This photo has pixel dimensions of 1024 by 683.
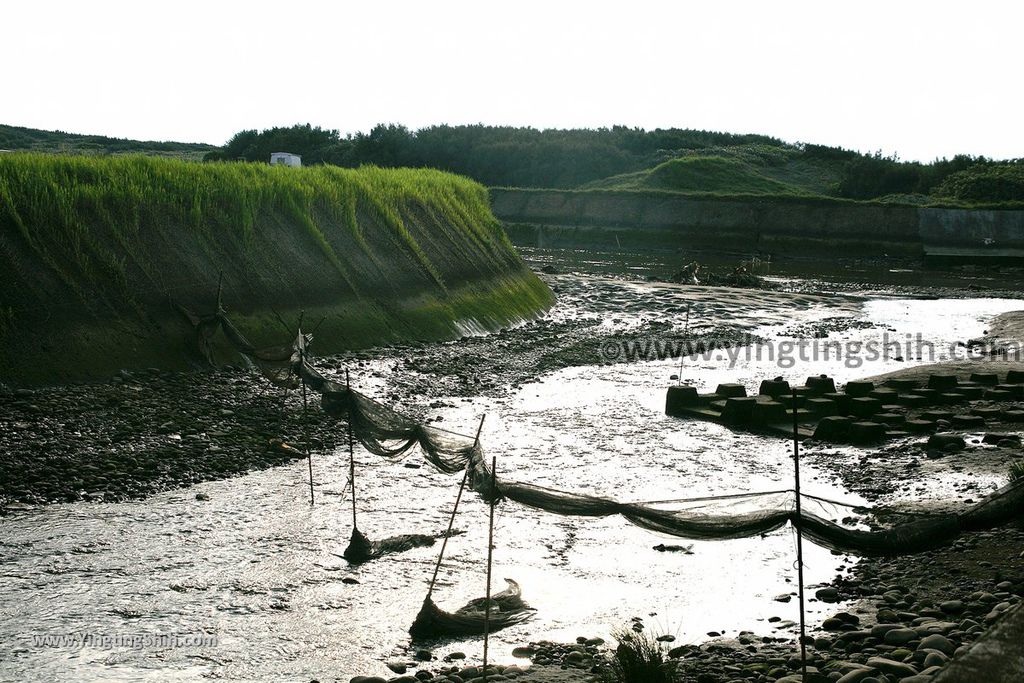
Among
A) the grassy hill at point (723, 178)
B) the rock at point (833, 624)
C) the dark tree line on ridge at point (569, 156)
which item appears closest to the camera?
the rock at point (833, 624)

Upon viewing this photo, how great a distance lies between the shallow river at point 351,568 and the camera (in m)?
8.58

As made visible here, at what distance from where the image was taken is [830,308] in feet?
115

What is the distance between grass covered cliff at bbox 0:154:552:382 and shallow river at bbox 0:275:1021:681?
5346 mm

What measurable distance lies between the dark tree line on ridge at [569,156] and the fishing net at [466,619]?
58.5 meters

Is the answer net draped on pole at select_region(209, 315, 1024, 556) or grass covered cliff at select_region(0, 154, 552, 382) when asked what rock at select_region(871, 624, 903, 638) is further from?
grass covered cliff at select_region(0, 154, 552, 382)

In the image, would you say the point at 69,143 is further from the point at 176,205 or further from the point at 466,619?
the point at 466,619

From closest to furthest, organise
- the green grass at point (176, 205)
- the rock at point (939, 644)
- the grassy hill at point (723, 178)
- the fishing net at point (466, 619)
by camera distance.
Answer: the rock at point (939, 644)
the fishing net at point (466, 619)
the green grass at point (176, 205)
the grassy hill at point (723, 178)

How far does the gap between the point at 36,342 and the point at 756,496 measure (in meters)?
12.4

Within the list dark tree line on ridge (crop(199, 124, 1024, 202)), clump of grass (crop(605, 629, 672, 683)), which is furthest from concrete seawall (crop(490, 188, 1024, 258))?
clump of grass (crop(605, 629, 672, 683))

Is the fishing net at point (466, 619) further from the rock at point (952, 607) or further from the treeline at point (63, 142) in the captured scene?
the treeline at point (63, 142)

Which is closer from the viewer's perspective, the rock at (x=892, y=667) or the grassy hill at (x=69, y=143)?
the rock at (x=892, y=667)

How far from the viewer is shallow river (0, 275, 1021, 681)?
858cm

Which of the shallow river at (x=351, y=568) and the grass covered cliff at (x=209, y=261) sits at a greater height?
the grass covered cliff at (x=209, y=261)

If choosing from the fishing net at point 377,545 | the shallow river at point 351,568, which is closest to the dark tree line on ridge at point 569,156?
the shallow river at point 351,568
